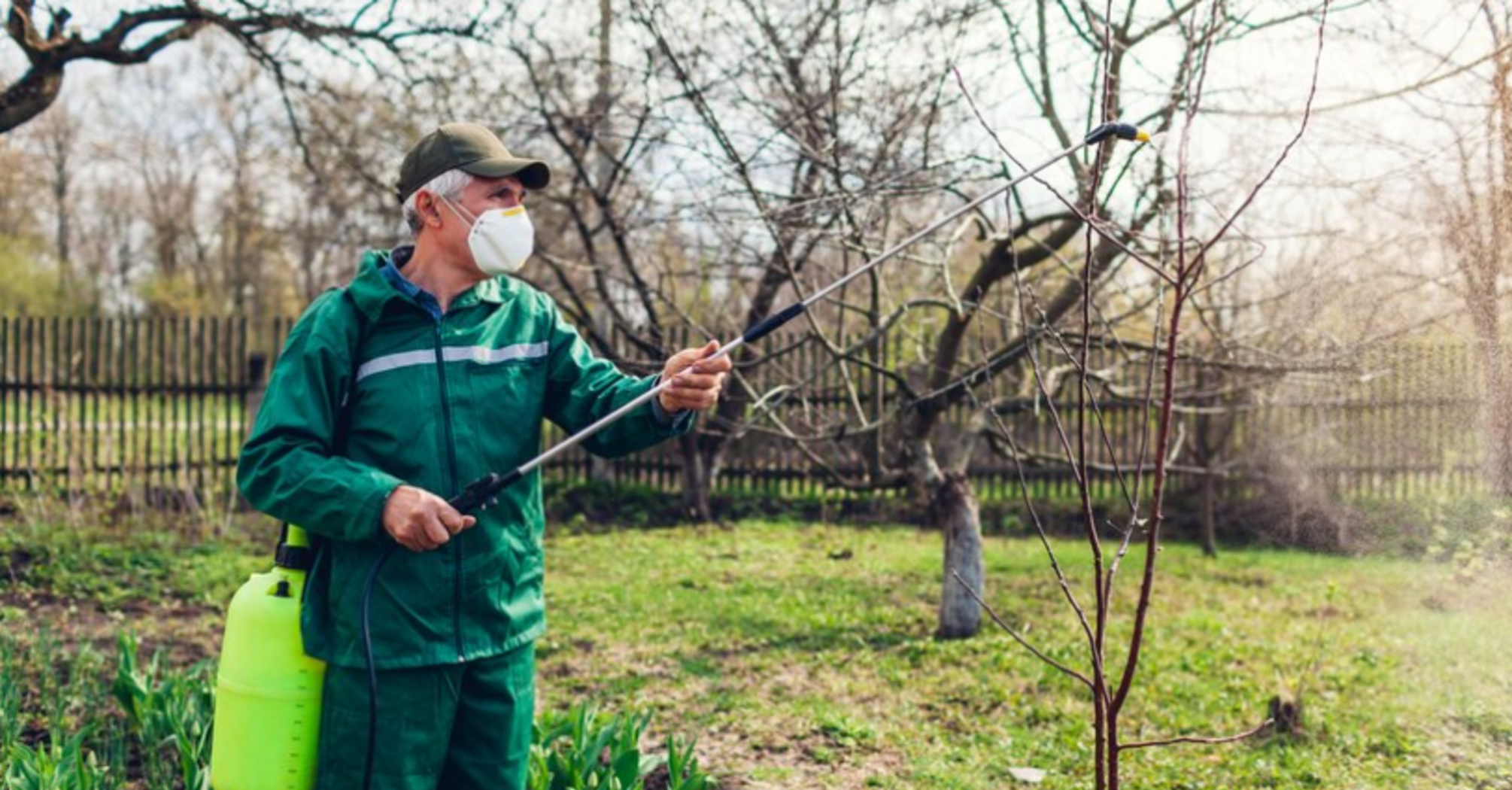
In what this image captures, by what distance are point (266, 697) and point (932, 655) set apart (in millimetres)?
3708

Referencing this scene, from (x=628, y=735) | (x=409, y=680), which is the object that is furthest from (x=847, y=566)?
(x=409, y=680)

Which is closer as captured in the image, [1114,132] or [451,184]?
[1114,132]

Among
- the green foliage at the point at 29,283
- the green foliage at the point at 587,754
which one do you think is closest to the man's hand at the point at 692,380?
the green foliage at the point at 587,754

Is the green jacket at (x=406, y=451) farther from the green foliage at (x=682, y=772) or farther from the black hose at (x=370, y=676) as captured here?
the green foliage at (x=682, y=772)

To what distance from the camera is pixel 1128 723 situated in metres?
4.60

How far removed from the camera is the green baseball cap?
2676mm

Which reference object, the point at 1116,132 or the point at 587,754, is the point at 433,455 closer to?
the point at 587,754

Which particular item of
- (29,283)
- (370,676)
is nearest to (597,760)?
(370,676)

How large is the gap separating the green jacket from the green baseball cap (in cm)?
19

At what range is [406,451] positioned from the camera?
8.36 feet

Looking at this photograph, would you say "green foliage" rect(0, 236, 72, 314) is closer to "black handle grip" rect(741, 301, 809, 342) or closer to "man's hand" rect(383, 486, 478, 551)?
"man's hand" rect(383, 486, 478, 551)

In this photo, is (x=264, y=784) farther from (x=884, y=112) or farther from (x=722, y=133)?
(x=884, y=112)

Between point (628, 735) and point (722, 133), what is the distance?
9.05ft

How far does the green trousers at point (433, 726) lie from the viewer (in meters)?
2.48
